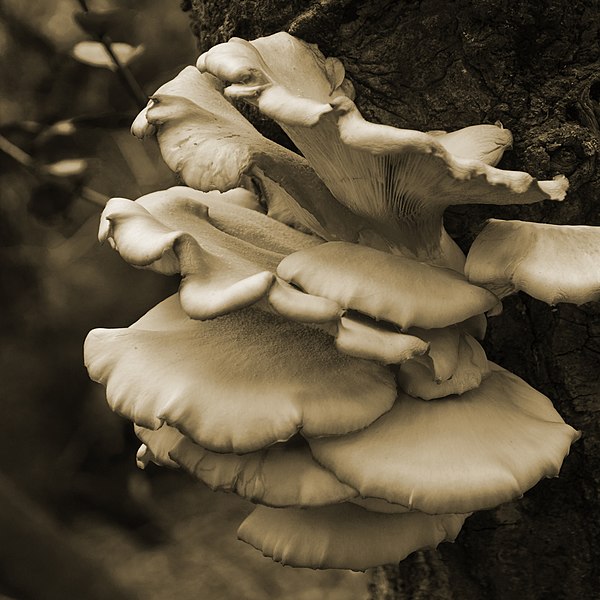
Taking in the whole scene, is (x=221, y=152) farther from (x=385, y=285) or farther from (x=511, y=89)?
(x=511, y=89)

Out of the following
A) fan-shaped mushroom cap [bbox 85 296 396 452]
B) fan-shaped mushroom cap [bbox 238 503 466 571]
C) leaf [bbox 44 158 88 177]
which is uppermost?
fan-shaped mushroom cap [bbox 85 296 396 452]

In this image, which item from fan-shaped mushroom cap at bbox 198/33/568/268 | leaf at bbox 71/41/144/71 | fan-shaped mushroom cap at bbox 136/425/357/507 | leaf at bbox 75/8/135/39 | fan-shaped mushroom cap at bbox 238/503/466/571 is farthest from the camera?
leaf at bbox 71/41/144/71

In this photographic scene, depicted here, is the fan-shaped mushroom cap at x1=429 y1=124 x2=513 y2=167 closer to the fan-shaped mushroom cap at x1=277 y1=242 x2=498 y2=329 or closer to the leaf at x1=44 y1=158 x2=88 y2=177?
the fan-shaped mushroom cap at x1=277 y1=242 x2=498 y2=329

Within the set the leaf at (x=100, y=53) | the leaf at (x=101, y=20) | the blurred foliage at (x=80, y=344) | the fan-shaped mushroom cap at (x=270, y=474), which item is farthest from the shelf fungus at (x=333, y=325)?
the blurred foliage at (x=80, y=344)

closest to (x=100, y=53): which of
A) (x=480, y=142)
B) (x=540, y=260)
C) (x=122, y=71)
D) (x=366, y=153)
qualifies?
(x=122, y=71)

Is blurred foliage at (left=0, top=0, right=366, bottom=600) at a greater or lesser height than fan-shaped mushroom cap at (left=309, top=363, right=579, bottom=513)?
lesser

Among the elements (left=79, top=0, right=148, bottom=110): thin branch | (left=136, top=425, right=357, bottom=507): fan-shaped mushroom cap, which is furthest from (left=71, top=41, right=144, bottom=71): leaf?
(left=136, top=425, right=357, bottom=507): fan-shaped mushroom cap

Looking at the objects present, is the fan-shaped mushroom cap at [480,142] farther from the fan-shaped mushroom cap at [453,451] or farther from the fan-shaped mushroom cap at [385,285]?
the fan-shaped mushroom cap at [453,451]
